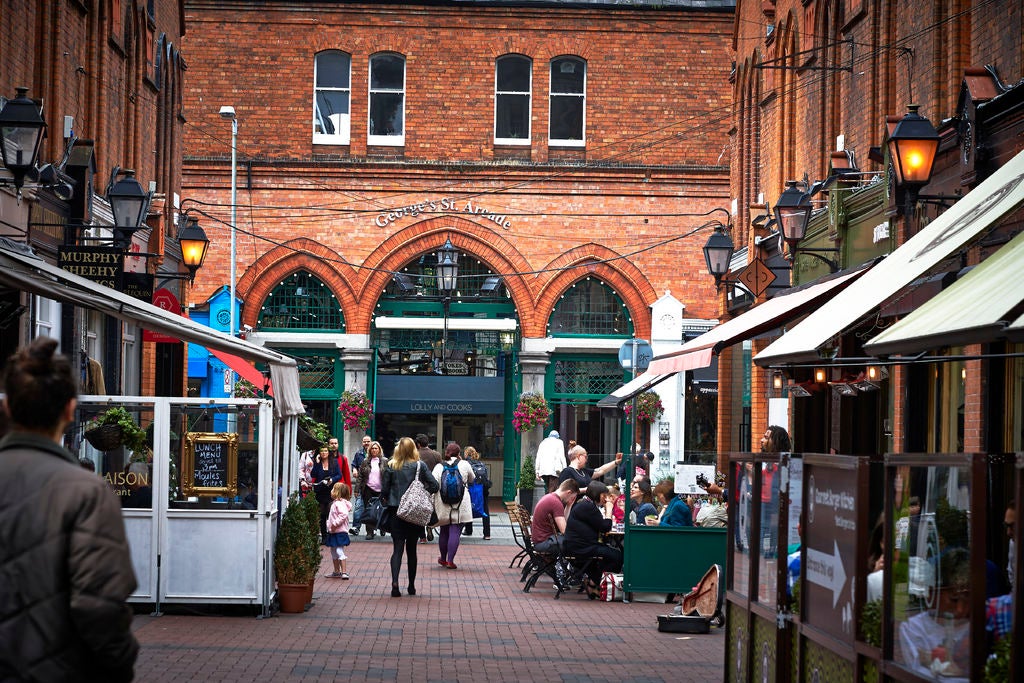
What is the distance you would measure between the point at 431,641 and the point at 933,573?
6.82m

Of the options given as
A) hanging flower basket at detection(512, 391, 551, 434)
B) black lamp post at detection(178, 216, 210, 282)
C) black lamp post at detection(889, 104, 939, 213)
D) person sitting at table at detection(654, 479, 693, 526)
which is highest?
black lamp post at detection(889, 104, 939, 213)

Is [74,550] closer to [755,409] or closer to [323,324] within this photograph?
[755,409]

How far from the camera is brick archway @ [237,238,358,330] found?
31.4 meters

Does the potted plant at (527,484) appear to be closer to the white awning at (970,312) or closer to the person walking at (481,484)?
the person walking at (481,484)

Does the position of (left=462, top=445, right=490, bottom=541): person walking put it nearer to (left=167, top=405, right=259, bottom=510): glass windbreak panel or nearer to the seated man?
the seated man

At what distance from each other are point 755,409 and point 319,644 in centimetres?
1231

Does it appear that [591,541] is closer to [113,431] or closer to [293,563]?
[293,563]

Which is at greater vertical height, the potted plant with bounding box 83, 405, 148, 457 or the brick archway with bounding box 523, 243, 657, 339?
the brick archway with bounding box 523, 243, 657, 339

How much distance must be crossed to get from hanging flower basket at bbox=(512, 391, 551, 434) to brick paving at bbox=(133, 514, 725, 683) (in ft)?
47.8

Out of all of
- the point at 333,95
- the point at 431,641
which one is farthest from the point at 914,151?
Answer: the point at 333,95

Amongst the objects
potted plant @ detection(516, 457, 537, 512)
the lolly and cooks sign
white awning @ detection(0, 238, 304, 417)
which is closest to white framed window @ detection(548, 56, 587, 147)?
the lolly and cooks sign

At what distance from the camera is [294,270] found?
31.7 metres

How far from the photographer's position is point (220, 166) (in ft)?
104

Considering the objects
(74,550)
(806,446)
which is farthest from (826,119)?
(74,550)
